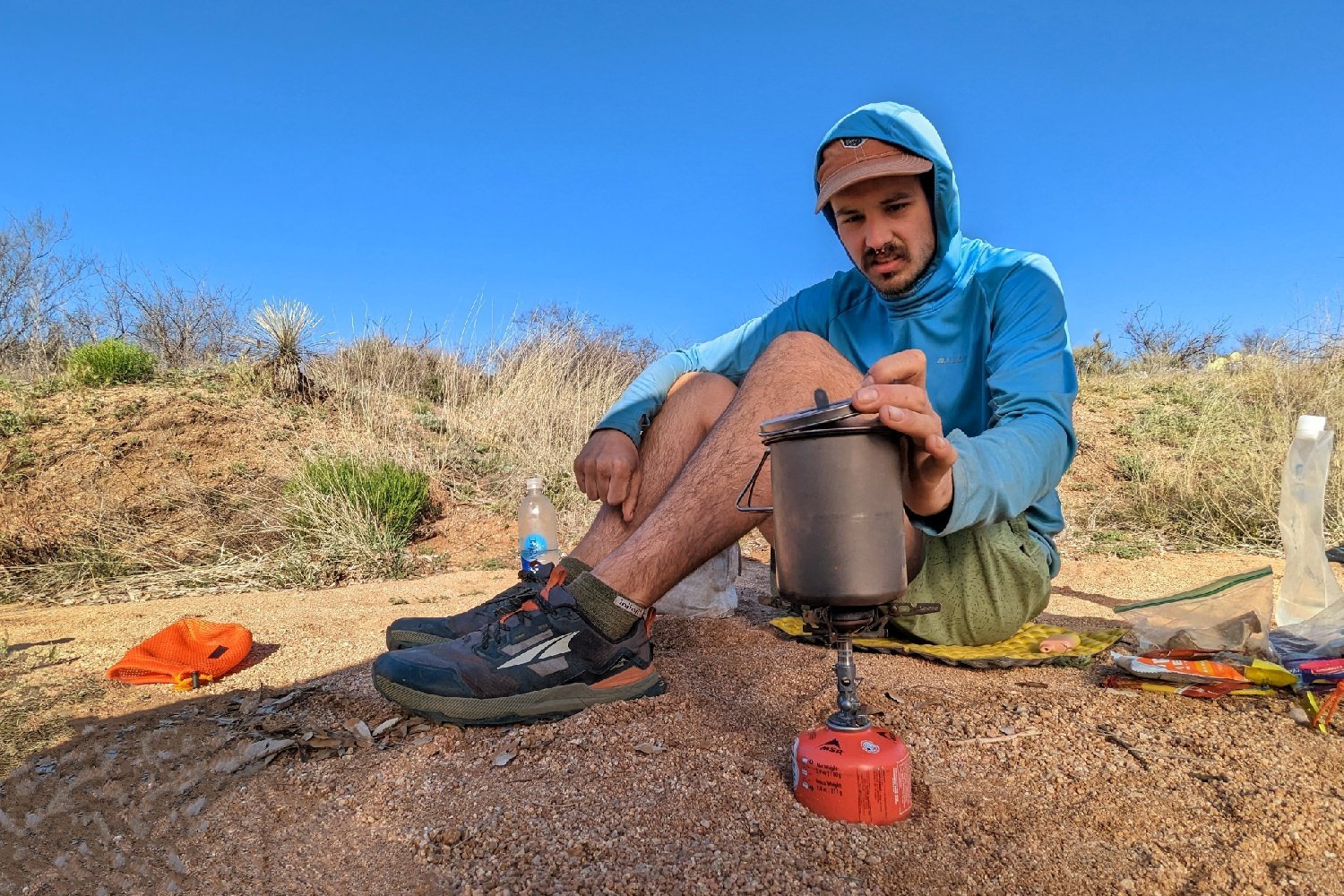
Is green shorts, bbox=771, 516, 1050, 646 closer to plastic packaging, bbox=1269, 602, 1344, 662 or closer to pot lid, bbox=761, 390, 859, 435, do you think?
plastic packaging, bbox=1269, 602, 1344, 662

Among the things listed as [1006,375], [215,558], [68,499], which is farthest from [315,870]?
[68,499]

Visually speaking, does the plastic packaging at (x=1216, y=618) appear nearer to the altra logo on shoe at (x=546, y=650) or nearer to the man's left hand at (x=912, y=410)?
the man's left hand at (x=912, y=410)

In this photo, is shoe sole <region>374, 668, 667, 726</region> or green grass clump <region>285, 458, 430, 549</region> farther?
green grass clump <region>285, 458, 430, 549</region>

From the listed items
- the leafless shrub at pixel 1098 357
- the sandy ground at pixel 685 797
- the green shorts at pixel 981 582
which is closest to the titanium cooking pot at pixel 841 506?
the sandy ground at pixel 685 797

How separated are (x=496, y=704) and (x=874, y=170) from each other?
157 centimetres

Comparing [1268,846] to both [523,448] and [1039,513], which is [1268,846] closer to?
[1039,513]

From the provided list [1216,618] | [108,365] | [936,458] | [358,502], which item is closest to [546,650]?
[936,458]

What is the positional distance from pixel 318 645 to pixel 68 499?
3665 millimetres

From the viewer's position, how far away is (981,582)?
211cm

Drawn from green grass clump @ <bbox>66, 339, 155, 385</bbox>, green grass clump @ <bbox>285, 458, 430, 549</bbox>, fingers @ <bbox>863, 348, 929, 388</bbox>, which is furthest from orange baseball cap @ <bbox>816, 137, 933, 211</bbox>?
green grass clump @ <bbox>66, 339, 155, 385</bbox>

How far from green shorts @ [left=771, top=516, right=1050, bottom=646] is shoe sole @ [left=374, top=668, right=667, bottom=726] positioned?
815 millimetres

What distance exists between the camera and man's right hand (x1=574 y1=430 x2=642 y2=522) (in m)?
2.19

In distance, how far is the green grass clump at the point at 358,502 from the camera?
15.6ft

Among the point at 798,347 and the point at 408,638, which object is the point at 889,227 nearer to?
the point at 798,347
